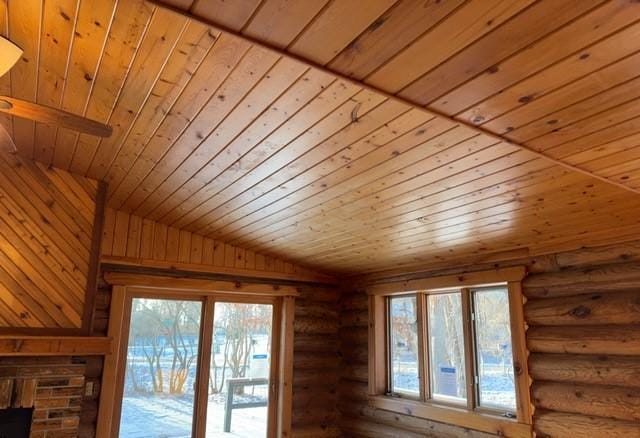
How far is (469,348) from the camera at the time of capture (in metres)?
4.20

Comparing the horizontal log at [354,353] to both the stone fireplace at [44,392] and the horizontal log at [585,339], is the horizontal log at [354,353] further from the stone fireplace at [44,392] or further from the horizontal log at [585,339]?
the stone fireplace at [44,392]

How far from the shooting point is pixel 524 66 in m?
1.61

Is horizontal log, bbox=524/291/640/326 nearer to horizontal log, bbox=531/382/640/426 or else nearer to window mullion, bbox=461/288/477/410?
horizontal log, bbox=531/382/640/426

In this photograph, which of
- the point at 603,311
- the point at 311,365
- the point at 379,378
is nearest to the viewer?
the point at 603,311

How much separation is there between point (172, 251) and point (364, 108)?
3.19m

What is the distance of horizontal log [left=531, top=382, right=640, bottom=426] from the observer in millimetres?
3082

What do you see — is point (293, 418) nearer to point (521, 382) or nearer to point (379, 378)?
point (379, 378)

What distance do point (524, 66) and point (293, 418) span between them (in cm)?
466

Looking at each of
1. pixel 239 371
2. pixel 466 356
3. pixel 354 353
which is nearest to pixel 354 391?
pixel 354 353

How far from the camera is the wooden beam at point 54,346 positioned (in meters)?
3.44

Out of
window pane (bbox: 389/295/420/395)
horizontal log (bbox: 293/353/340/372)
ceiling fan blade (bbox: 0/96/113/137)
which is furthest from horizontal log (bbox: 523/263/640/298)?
ceiling fan blade (bbox: 0/96/113/137)

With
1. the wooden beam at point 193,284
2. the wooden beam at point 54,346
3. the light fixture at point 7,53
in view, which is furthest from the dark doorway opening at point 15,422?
the light fixture at point 7,53

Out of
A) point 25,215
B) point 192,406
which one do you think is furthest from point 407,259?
point 25,215

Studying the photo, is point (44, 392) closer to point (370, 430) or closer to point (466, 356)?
point (370, 430)
